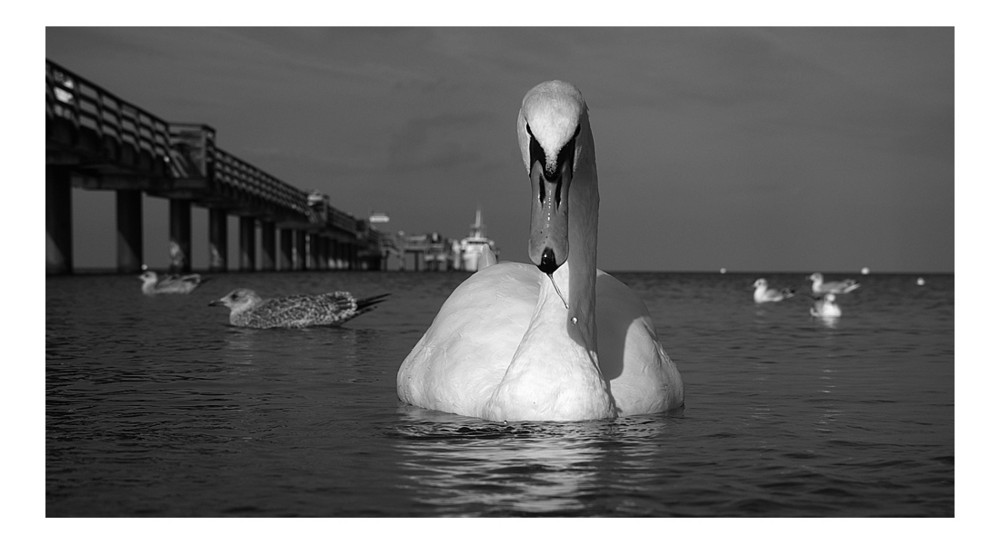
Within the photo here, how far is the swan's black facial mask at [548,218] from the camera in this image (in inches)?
180

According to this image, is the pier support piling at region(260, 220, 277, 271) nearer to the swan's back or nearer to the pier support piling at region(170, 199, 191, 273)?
the pier support piling at region(170, 199, 191, 273)

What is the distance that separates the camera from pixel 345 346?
11.6 meters

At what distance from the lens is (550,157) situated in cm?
481

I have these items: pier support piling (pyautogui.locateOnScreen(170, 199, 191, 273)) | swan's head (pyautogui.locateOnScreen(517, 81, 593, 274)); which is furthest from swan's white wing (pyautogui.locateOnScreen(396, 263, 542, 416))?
pier support piling (pyautogui.locateOnScreen(170, 199, 191, 273))

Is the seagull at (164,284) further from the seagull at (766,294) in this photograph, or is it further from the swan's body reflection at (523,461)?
the swan's body reflection at (523,461)

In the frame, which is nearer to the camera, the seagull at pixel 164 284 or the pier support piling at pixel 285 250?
the seagull at pixel 164 284

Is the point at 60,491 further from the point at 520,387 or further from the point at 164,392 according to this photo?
the point at 164,392

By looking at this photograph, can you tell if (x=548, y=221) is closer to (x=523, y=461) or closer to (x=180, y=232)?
(x=523, y=461)

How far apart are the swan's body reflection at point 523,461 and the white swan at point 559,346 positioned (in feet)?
0.33

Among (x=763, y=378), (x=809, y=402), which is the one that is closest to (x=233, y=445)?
(x=809, y=402)

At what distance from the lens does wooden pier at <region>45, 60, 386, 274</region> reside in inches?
1073

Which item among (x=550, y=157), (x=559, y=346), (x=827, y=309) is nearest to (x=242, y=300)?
(x=827, y=309)

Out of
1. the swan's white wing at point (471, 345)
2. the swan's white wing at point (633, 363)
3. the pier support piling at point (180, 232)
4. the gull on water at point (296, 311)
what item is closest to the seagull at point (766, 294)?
the gull on water at point (296, 311)

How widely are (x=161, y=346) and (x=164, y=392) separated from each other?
372 cm
